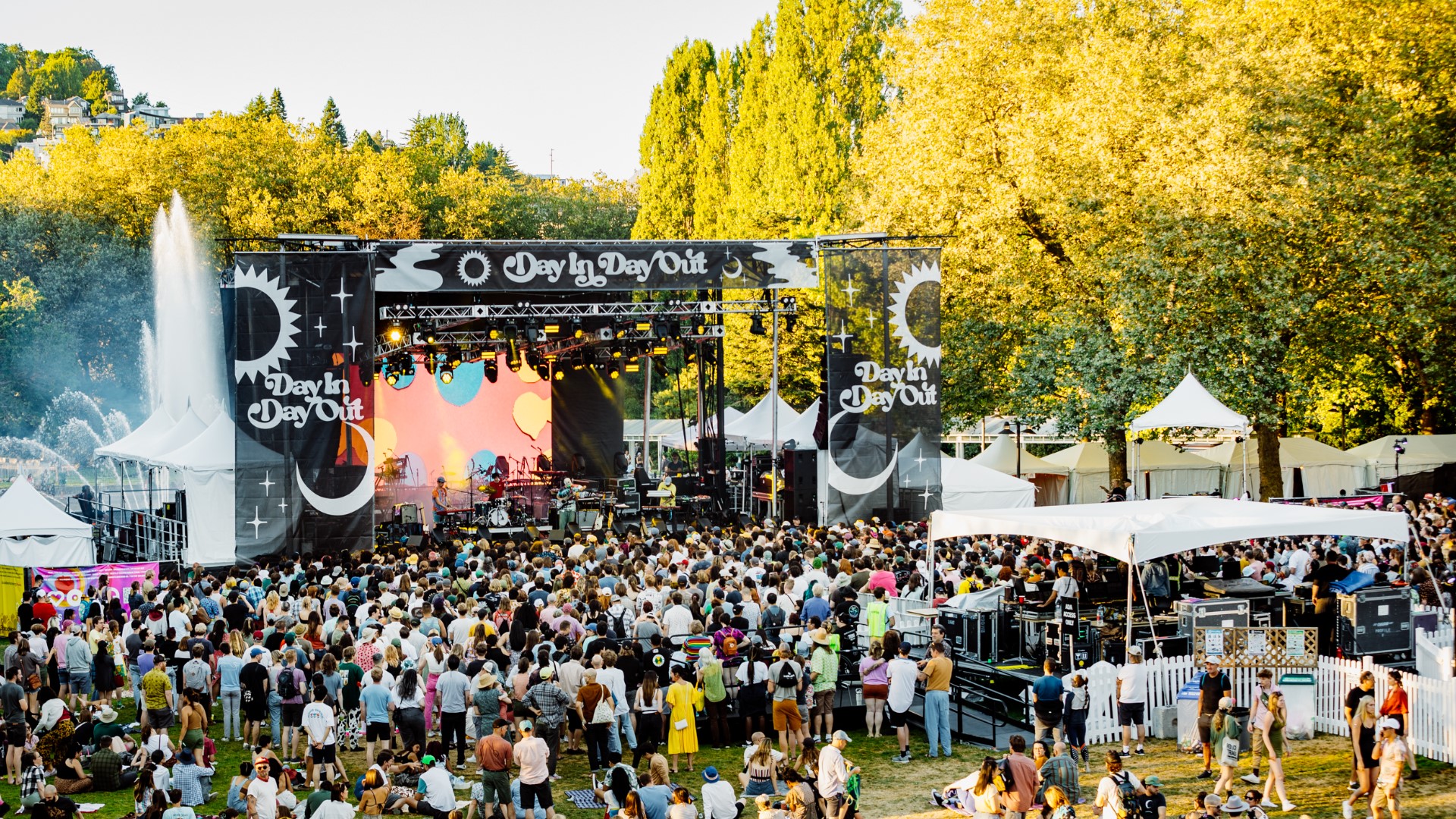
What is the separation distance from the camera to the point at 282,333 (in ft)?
60.4

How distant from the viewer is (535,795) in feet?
29.9

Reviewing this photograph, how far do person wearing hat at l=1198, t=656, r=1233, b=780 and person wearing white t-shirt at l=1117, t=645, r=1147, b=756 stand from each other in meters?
0.58

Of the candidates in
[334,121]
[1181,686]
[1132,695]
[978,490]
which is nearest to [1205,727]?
[1132,695]

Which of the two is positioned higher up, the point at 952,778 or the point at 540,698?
the point at 540,698

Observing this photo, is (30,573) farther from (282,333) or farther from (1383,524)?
(1383,524)

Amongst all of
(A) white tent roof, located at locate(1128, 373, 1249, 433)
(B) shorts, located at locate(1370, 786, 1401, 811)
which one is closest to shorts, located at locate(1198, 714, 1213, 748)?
(B) shorts, located at locate(1370, 786, 1401, 811)

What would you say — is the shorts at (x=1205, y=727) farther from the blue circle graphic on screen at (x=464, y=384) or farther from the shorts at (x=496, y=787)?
the blue circle graphic on screen at (x=464, y=384)

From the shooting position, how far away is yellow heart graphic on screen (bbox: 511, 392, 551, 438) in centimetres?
3089

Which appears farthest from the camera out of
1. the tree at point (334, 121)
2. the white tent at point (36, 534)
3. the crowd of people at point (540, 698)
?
the tree at point (334, 121)

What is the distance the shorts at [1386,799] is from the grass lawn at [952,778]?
1.39 feet

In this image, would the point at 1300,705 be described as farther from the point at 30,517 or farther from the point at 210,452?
the point at 30,517

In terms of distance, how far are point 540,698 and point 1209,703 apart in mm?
5571

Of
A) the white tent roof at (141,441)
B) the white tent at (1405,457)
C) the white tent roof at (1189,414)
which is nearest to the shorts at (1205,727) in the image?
the white tent roof at (1189,414)

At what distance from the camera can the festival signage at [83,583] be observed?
14.9 metres
